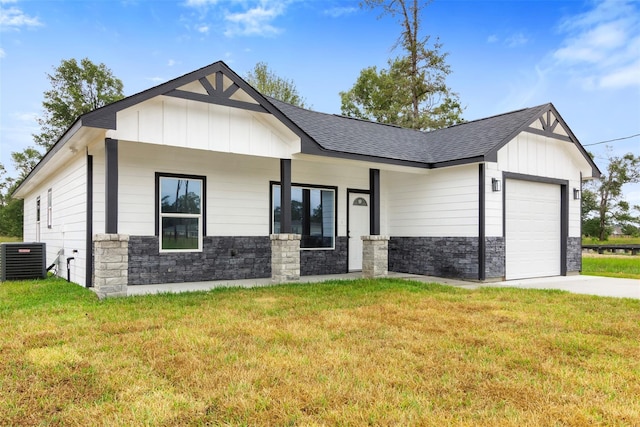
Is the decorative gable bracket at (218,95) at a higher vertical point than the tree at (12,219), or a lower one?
higher

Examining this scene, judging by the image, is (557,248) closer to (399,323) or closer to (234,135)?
(399,323)

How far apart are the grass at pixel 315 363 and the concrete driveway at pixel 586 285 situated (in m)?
1.74

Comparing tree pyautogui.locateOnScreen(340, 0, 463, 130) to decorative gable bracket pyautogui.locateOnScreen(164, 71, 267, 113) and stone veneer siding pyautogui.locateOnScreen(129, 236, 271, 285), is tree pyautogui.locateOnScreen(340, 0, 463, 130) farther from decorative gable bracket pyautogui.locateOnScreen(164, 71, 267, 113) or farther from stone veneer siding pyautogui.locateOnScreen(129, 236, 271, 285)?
decorative gable bracket pyautogui.locateOnScreen(164, 71, 267, 113)

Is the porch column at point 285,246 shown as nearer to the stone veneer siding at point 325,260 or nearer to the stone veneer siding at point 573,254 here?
the stone veneer siding at point 325,260

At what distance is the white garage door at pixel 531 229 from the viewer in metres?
9.70

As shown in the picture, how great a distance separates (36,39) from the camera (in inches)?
743

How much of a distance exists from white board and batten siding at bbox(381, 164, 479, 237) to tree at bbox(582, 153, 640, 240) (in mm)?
29582

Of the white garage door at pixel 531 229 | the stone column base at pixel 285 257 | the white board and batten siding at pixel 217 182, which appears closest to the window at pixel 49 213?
the white board and batten siding at pixel 217 182

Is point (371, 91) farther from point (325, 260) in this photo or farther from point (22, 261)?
point (22, 261)

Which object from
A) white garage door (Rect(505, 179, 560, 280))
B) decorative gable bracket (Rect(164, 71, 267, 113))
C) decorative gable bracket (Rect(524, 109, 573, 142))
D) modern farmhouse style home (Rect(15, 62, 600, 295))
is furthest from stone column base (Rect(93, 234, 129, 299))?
decorative gable bracket (Rect(524, 109, 573, 142))

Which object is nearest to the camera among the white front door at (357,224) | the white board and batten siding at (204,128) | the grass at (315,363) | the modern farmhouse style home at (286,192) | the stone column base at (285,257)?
the grass at (315,363)

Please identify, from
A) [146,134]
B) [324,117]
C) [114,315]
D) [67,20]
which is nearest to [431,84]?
[324,117]

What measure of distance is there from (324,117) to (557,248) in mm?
6998

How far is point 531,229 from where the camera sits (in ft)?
33.4
